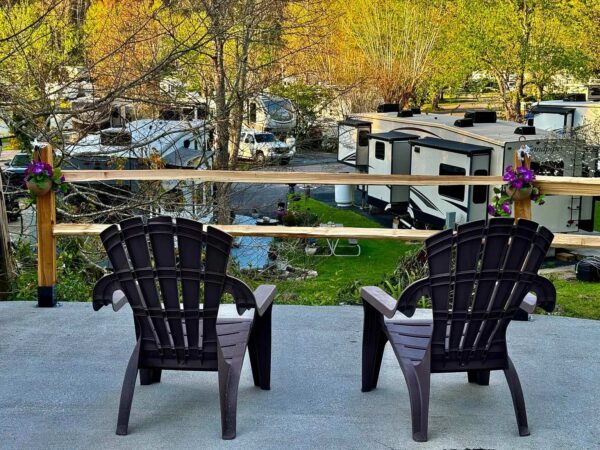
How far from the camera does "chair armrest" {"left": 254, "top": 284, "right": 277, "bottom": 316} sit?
132 inches

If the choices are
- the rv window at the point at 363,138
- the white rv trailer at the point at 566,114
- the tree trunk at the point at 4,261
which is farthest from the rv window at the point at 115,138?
the white rv trailer at the point at 566,114

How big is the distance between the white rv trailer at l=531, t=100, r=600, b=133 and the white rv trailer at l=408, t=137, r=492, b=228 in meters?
4.63

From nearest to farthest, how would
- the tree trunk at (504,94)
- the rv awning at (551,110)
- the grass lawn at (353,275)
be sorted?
1. the grass lawn at (353,275)
2. the rv awning at (551,110)
3. the tree trunk at (504,94)

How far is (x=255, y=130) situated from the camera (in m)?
14.6

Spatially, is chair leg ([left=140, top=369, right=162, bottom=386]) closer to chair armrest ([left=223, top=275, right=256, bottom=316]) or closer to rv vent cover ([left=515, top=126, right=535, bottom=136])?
chair armrest ([left=223, top=275, right=256, bottom=316])

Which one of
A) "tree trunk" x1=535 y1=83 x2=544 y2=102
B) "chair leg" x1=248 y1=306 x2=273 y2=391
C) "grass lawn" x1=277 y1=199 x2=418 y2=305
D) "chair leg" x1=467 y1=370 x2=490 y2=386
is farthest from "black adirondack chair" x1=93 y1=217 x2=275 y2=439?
"tree trunk" x1=535 y1=83 x2=544 y2=102

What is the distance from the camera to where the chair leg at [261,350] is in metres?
3.61

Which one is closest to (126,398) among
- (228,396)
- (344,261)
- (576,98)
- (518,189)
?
(228,396)

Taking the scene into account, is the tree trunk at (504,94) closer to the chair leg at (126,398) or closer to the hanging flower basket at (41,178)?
the hanging flower basket at (41,178)

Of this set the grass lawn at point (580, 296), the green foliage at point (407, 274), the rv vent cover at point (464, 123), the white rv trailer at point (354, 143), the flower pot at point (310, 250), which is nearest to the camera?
the green foliage at point (407, 274)

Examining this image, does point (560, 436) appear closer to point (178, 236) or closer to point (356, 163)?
point (178, 236)

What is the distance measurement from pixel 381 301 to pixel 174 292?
0.89 meters

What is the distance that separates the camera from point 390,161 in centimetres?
2130

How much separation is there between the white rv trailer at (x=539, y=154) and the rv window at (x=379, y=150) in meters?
1.78
